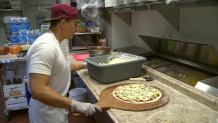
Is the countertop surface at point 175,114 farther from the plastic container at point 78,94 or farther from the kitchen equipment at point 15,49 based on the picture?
the kitchen equipment at point 15,49

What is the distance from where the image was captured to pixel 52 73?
1.42 metres

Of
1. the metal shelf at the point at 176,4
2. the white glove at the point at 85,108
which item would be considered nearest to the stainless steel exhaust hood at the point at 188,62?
the metal shelf at the point at 176,4

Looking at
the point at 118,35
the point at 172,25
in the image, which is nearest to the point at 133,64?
the point at 172,25

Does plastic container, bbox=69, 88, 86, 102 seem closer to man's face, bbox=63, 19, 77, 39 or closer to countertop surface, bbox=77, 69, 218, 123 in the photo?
man's face, bbox=63, 19, 77, 39

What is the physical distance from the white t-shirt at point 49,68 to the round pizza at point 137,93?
408 mm

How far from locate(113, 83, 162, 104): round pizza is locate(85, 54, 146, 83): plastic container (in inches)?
5.5

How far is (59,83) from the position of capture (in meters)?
1.49

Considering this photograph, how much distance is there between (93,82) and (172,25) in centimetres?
99

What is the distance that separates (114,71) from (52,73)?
54 centimetres

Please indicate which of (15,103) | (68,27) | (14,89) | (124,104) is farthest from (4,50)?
(124,104)

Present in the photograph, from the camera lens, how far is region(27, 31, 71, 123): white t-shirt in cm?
129

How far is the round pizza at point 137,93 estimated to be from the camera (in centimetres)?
143

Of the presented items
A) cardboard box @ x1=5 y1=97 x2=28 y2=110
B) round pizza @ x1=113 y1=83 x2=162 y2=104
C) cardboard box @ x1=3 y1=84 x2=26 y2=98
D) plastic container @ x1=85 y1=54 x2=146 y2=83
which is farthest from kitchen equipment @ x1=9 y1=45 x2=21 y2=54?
round pizza @ x1=113 y1=83 x2=162 y2=104

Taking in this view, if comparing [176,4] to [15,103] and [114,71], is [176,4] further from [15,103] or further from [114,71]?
[15,103]
